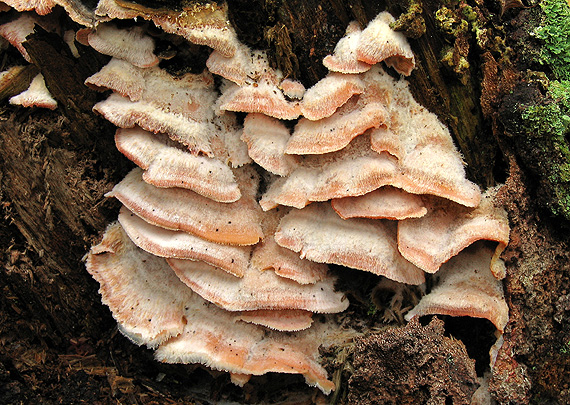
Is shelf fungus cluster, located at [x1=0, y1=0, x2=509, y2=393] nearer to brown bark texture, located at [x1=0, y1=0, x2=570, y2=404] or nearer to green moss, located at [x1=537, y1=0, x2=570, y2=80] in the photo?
brown bark texture, located at [x1=0, y1=0, x2=570, y2=404]

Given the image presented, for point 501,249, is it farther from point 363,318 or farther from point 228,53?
point 228,53

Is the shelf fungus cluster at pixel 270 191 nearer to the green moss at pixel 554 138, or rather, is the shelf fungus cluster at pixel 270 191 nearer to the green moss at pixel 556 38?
the green moss at pixel 554 138

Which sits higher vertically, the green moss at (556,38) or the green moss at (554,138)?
the green moss at (556,38)

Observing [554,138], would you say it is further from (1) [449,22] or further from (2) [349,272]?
(2) [349,272]

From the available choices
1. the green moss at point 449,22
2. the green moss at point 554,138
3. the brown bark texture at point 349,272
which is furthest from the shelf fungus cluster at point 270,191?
the green moss at point 554,138

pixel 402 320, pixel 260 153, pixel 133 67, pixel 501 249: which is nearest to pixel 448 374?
pixel 402 320
